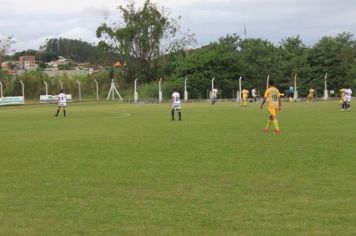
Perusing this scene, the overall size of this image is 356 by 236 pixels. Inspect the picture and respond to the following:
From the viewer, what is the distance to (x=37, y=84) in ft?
218

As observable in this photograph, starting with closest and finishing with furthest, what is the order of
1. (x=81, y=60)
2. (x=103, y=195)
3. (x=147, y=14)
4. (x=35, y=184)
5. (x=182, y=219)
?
(x=182, y=219) → (x=103, y=195) → (x=35, y=184) → (x=147, y=14) → (x=81, y=60)

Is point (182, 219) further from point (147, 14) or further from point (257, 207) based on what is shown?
point (147, 14)

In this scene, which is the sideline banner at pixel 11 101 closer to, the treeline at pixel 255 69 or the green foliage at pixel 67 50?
the treeline at pixel 255 69

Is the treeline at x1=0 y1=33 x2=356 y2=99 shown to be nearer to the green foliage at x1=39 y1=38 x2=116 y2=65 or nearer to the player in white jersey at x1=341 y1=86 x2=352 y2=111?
the player in white jersey at x1=341 y1=86 x2=352 y2=111

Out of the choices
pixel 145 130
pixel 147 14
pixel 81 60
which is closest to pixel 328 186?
pixel 145 130

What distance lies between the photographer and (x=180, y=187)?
9125mm

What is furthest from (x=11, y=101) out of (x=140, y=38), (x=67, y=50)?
(x=67, y=50)

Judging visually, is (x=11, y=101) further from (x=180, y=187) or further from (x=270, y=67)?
(x=180, y=187)

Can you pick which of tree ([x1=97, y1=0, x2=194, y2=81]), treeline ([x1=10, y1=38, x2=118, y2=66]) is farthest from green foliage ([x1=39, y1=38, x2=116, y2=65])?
tree ([x1=97, y1=0, x2=194, y2=81])

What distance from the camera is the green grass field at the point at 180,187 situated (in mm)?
6805

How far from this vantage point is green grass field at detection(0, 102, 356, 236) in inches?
268

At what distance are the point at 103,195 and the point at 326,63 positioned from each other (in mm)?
60195

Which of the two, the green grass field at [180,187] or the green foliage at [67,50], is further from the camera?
the green foliage at [67,50]

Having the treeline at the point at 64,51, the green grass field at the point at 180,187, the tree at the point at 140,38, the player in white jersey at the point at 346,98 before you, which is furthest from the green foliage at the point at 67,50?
the green grass field at the point at 180,187
